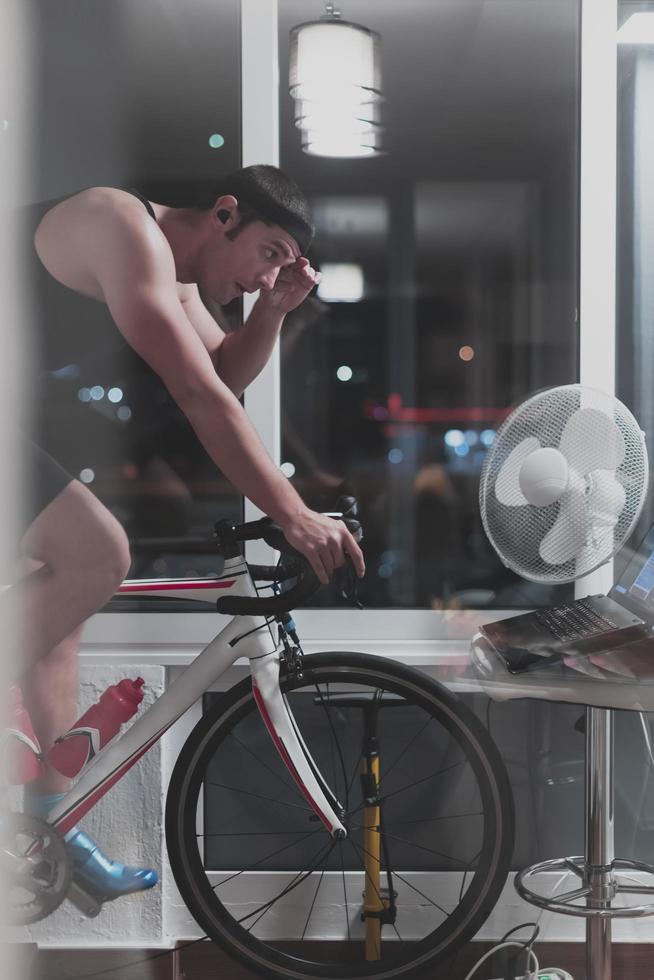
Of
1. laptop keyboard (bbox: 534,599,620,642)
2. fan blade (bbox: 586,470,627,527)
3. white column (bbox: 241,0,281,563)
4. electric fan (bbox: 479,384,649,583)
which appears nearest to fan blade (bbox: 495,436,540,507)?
electric fan (bbox: 479,384,649,583)

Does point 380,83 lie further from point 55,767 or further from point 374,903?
point 374,903

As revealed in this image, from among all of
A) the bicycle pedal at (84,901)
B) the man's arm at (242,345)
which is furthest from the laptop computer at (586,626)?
the bicycle pedal at (84,901)

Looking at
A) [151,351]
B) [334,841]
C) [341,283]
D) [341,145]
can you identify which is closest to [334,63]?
[341,145]

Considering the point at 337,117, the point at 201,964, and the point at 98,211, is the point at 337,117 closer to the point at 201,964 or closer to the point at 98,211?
the point at 98,211

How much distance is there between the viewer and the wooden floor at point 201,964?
220 centimetres

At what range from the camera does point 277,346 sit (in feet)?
7.66

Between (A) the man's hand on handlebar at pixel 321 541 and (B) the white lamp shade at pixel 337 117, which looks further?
(B) the white lamp shade at pixel 337 117

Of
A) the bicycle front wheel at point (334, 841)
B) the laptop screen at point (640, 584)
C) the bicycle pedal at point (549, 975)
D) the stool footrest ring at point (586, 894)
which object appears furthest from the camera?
the bicycle front wheel at point (334, 841)

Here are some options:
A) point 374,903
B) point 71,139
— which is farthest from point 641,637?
point 71,139

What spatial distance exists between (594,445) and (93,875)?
1.46 metres

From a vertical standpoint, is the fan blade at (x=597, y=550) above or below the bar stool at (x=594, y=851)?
above

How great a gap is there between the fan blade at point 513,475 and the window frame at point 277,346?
0.52 m

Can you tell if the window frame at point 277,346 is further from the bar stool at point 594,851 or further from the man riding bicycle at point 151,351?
the bar stool at point 594,851

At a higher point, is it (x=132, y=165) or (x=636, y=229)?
(x=132, y=165)
